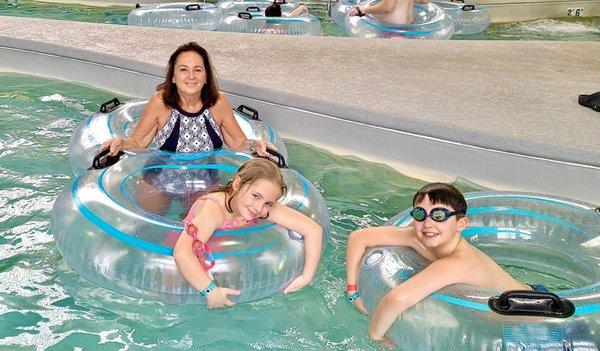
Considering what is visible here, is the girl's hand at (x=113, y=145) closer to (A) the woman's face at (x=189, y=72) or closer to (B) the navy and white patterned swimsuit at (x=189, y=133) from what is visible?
(B) the navy and white patterned swimsuit at (x=189, y=133)

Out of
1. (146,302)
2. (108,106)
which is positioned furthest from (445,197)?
(108,106)

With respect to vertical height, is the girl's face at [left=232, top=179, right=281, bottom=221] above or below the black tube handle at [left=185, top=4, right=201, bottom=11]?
above

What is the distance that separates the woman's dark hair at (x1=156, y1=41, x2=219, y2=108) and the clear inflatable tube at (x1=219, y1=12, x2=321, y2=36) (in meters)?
2.92

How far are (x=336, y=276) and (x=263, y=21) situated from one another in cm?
379

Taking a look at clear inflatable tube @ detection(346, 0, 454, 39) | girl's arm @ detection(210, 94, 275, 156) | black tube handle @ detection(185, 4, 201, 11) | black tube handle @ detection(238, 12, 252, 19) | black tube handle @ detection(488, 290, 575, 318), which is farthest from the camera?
black tube handle @ detection(185, 4, 201, 11)

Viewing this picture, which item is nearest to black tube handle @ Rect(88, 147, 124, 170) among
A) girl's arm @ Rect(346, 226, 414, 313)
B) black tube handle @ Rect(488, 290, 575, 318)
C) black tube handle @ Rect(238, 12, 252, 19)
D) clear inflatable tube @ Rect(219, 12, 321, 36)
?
girl's arm @ Rect(346, 226, 414, 313)

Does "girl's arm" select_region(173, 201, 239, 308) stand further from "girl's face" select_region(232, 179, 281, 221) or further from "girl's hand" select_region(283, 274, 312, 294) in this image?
"girl's hand" select_region(283, 274, 312, 294)

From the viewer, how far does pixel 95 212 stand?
282cm

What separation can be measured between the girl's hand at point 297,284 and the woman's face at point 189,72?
1016 millimetres

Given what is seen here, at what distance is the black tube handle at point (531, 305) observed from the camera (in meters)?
2.20

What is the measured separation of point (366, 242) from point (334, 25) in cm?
499

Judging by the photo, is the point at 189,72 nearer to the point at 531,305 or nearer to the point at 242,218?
the point at 242,218

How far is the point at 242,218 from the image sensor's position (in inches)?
110

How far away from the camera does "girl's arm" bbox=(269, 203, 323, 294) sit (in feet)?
9.14
